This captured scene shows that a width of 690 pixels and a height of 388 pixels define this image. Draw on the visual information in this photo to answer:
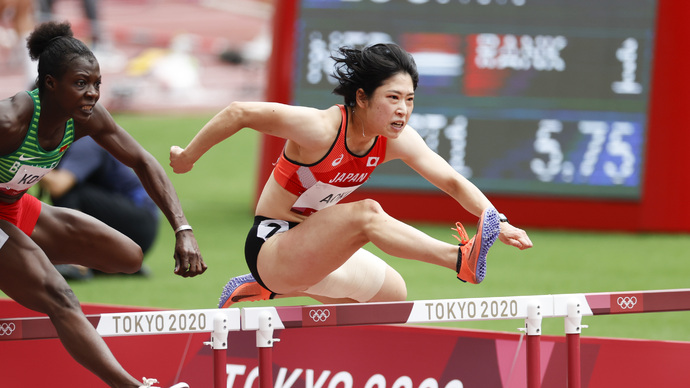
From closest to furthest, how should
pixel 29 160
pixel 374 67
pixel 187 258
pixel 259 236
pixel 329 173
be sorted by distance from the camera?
pixel 29 160
pixel 187 258
pixel 374 67
pixel 329 173
pixel 259 236

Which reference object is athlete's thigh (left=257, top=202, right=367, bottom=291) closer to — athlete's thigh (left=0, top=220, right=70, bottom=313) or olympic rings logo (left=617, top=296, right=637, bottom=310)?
athlete's thigh (left=0, top=220, right=70, bottom=313)

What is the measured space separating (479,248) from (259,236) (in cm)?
111

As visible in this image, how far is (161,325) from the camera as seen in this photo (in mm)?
4066

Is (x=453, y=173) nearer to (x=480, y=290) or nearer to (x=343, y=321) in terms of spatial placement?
(x=343, y=321)

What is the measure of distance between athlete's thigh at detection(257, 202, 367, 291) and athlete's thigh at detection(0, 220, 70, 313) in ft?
3.09

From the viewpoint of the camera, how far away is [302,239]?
14.6 feet

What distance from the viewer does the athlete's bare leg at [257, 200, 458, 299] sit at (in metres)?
4.25

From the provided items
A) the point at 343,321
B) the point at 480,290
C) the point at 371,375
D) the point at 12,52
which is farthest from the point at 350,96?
the point at 12,52

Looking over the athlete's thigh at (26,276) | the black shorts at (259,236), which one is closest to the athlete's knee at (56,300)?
the athlete's thigh at (26,276)

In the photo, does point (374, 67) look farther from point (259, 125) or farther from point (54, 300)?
point (54, 300)

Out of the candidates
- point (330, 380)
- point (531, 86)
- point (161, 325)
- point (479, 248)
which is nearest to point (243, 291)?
point (330, 380)

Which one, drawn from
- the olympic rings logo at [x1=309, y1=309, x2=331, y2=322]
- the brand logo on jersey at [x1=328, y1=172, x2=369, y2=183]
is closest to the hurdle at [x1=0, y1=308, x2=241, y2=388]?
the olympic rings logo at [x1=309, y1=309, x2=331, y2=322]

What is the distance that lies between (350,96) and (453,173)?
23.2 inches

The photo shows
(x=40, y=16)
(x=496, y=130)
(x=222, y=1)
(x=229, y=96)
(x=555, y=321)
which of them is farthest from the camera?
(x=222, y=1)
